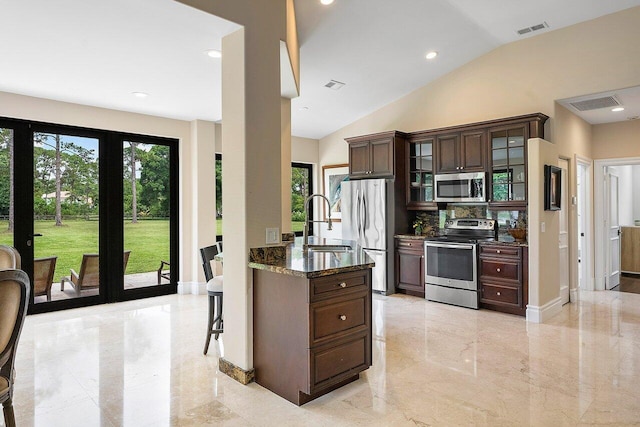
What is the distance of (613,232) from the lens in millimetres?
6570

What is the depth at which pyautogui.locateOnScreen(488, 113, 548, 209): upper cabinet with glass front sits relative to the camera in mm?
4801

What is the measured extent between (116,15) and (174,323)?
3.04m

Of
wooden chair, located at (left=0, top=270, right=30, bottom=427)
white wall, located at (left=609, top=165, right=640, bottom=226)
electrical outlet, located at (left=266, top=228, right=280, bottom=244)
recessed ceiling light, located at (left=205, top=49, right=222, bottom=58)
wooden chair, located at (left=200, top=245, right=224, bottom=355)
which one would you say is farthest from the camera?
white wall, located at (left=609, top=165, right=640, bottom=226)

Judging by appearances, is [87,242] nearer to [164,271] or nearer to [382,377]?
[164,271]

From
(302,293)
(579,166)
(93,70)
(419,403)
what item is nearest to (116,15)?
(93,70)

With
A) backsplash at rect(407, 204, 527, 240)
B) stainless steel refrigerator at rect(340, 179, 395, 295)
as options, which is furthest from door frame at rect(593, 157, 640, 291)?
stainless steel refrigerator at rect(340, 179, 395, 295)

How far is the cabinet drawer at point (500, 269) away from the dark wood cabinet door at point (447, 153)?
132 centimetres

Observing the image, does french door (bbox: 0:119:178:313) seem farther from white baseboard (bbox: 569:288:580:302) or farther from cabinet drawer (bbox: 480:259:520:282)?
white baseboard (bbox: 569:288:580:302)

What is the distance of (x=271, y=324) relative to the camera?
273 cm

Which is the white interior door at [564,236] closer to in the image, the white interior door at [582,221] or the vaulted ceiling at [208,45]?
the white interior door at [582,221]

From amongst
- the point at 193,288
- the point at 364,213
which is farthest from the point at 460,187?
the point at 193,288

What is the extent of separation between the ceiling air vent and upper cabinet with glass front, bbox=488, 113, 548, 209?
1.85 ft

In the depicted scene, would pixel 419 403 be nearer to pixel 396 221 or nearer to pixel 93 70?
pixel 396 221

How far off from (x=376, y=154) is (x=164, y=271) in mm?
3605
